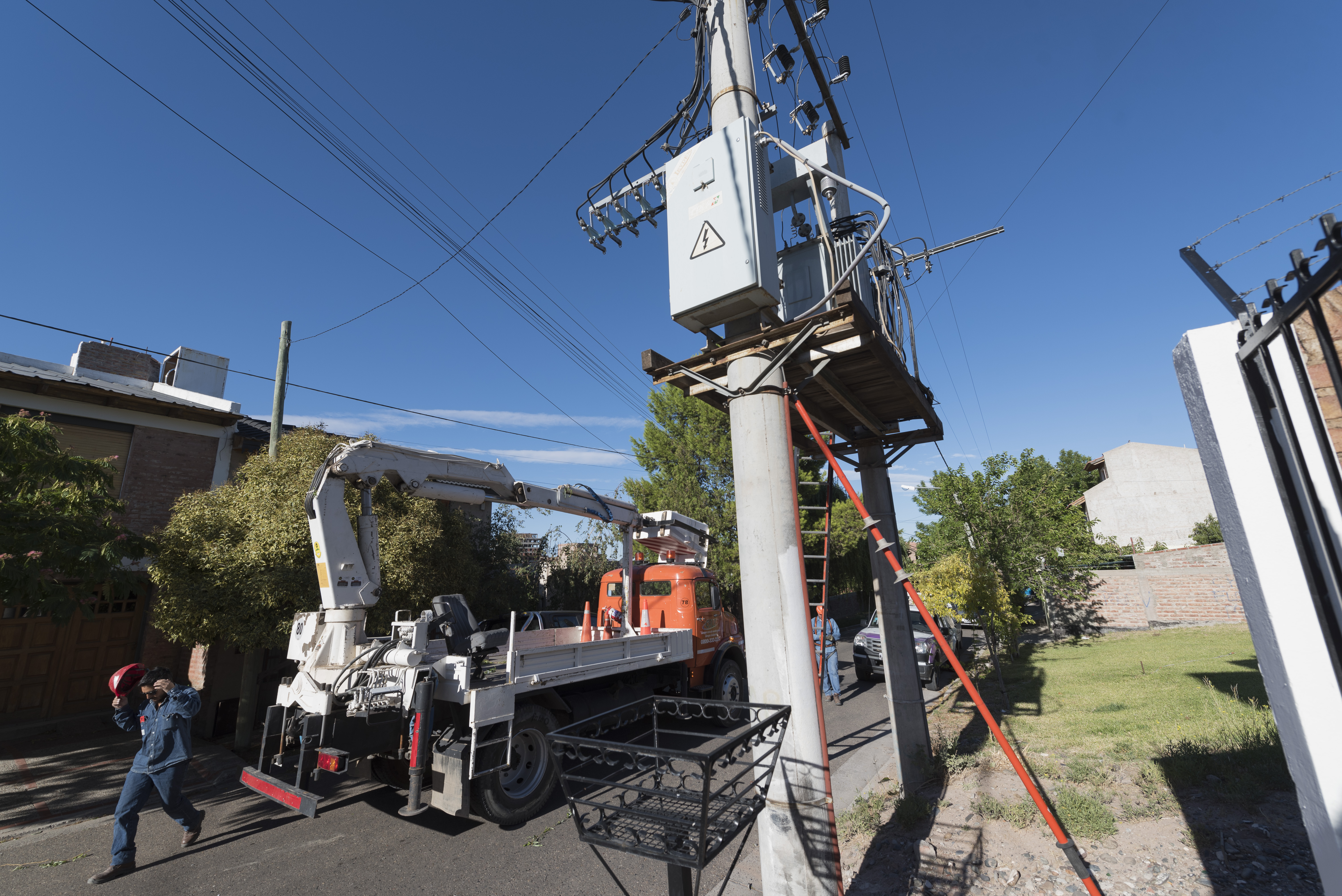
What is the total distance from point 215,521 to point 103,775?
12.1 feet

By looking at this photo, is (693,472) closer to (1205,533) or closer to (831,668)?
(831,668)

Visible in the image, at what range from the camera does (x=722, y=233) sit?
4312mm

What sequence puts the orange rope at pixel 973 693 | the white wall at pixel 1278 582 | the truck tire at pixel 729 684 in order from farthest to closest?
the truck tire at pixel 729 684
the orange rope at pixel 973 693
the white wall at pixel 1278 582

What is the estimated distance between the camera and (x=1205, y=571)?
18234 millimetres

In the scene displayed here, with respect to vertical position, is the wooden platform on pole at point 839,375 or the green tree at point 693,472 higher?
the green tree at point 693,472

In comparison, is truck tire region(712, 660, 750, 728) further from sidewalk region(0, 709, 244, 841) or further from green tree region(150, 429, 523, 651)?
sidewalk region(0, 709, 244, 841)

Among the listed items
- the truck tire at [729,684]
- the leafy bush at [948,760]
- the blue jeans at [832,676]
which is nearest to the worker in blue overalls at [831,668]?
the blue jeans at [832,676]

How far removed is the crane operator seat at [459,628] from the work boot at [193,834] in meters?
2.65

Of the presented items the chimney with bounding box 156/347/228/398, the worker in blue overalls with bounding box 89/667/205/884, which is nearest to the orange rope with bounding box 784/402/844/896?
the worker in blue overalls with bounding box 89/667/205/884

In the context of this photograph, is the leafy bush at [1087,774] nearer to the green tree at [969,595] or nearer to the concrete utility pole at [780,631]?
the concrete utility pole at [780,631]

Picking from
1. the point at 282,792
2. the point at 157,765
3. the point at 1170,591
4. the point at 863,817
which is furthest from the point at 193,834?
the point at 1170,591

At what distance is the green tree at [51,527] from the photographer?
241 inches

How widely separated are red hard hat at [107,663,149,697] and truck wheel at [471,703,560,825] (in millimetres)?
3450

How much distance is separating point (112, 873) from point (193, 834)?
65 cm
